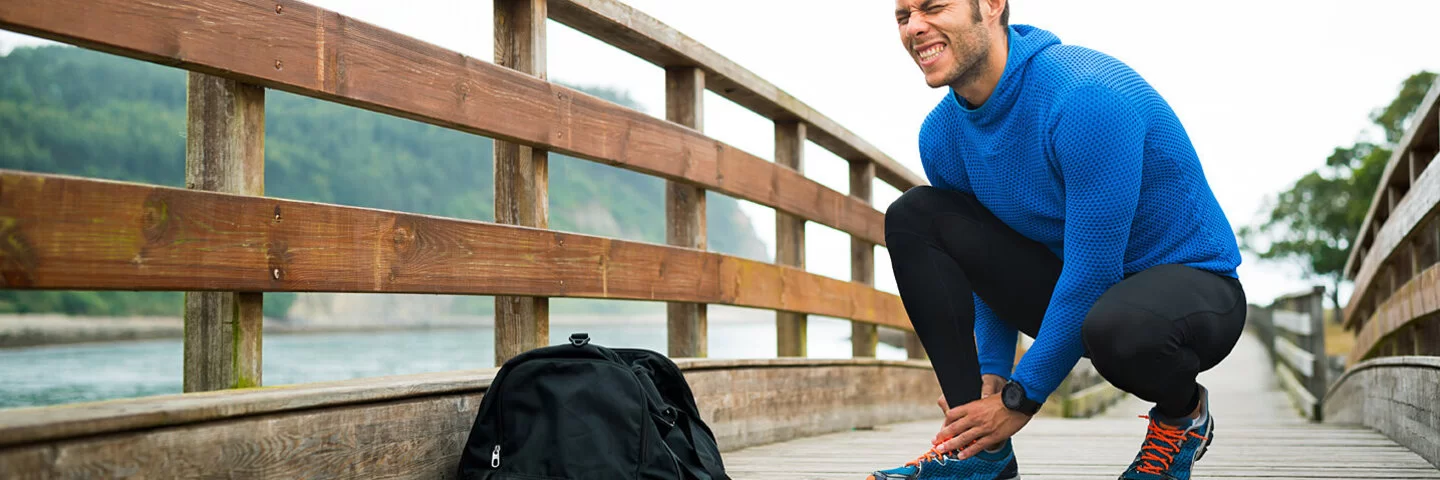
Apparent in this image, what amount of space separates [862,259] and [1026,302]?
2.43 meters

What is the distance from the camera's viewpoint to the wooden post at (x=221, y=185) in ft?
5.48

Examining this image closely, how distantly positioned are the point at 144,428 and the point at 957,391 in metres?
1.40

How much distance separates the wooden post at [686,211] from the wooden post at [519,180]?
726 millimetres

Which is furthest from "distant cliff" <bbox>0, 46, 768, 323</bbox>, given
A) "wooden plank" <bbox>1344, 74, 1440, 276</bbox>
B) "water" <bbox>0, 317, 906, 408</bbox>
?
"wooden plank" <bbox>1344, 74, 1440, 276</bbox>

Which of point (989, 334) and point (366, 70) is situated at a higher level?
point (366, 70)

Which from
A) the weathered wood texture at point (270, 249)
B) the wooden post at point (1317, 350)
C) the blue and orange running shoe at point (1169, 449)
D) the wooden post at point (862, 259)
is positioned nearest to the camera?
the weathered wood texture at point (270, 249)

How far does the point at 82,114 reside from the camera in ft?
306

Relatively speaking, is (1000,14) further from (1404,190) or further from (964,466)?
(1404,190)

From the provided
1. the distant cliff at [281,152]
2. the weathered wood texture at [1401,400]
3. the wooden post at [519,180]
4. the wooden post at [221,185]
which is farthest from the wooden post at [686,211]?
the distant cliff at [281,152]

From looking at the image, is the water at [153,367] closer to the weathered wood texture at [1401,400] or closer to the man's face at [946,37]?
the weathered wood texture at [1401,400]

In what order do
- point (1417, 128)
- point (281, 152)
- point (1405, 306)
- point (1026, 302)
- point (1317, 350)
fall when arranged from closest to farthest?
point (1026, 302), point (1417, 128), point (1405, 306), point (1317, 350), point (281, 152)

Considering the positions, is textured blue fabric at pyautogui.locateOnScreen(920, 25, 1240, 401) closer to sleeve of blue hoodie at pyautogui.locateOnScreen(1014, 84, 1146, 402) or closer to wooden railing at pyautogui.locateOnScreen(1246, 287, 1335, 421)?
sleeve of blue hoodie at pyautogui.locateOnScreen(1014, 84, 1146, 402)

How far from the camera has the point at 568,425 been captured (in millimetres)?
1828

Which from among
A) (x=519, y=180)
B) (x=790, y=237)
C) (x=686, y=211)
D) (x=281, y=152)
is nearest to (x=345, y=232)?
(x=519, y=180)
